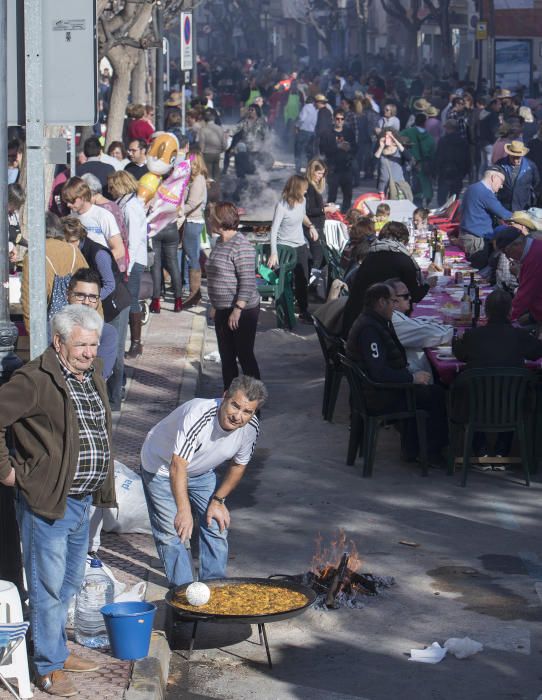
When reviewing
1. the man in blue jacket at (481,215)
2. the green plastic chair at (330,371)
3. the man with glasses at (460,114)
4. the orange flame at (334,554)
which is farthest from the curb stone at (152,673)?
the man with glasses at (460,114)

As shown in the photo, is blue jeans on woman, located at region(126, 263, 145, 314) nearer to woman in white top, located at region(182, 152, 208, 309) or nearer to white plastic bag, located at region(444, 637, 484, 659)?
woman in white top, located at region(182, 152, 208, 309)

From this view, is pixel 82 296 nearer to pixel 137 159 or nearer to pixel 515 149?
pixel 137 159

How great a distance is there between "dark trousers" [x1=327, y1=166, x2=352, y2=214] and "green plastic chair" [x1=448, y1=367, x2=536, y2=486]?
16214 mm

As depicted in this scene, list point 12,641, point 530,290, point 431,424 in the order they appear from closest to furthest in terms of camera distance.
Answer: point 12,641, point 431,424, point 530,290

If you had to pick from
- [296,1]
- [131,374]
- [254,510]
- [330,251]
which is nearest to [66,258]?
[254,510]

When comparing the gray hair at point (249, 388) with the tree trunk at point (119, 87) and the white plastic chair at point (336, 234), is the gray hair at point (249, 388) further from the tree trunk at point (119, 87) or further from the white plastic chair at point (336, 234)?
the tree trunk at point (119, 87)

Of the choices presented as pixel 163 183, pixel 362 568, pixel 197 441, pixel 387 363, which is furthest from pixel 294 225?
pixel 197 441

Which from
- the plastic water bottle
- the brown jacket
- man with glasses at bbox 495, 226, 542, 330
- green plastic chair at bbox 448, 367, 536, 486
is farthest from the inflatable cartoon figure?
the brown jacket

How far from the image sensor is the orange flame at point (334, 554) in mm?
8133

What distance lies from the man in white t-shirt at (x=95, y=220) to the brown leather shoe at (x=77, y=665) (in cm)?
567

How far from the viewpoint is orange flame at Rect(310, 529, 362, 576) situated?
8.13m

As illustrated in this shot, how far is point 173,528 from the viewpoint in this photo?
7516 mm

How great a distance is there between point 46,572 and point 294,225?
9.81 m

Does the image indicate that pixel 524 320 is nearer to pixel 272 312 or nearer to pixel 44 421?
pixel 272 312
